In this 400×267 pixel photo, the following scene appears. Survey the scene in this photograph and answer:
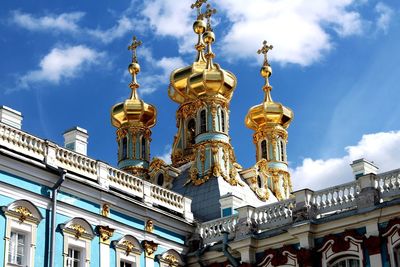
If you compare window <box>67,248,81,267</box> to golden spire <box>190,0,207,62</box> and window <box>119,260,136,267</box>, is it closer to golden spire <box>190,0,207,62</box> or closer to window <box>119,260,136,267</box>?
window <box>119,260,136,267</box>

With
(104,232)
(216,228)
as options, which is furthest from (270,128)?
(104,232)

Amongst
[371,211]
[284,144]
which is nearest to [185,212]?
[371,211]

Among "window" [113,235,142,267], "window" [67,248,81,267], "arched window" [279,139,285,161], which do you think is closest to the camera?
"window" [67,248,81,267]

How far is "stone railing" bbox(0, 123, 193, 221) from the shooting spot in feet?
67.6

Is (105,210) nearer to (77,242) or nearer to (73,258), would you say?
(77,242)

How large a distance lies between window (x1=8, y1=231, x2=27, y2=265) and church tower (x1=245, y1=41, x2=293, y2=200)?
660 inches

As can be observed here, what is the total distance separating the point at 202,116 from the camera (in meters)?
31.6

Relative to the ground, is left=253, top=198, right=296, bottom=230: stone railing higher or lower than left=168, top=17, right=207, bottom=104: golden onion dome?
lower

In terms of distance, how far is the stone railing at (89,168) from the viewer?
67.6 feet

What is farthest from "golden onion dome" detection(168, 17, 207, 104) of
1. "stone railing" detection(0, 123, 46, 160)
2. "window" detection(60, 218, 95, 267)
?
"stone railing" detection(0, 123, 46, 160)

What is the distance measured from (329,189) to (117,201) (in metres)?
5.41

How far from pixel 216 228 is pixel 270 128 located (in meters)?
12.9

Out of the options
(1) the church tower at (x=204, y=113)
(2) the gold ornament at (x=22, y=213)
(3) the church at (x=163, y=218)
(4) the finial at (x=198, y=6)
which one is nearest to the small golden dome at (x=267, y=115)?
(1) the church tower at (x=204, y=113)

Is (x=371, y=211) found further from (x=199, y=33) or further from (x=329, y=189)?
(x=199, y=33)
